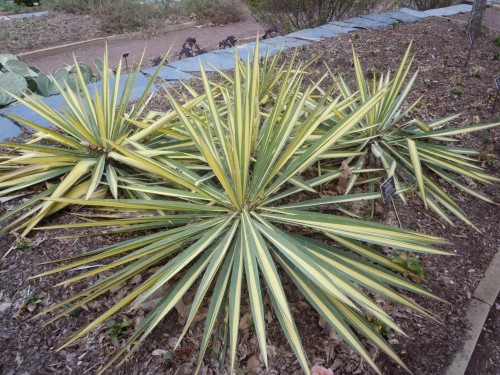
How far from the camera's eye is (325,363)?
64.8 inches

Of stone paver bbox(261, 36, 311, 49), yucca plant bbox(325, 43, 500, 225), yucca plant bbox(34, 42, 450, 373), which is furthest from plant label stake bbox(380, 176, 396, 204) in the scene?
stone paver bbox(261, 36, 311, 49)

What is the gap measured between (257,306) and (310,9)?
6607 mm

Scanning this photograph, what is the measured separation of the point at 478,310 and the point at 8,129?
10.2 ft

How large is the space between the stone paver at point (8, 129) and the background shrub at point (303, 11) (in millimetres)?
5168

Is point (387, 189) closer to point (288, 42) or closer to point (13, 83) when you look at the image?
point (13, 83)

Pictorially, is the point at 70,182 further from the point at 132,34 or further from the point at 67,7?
the point at 67,7

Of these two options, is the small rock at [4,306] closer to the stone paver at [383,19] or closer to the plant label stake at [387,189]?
the plant label stake at [387,189]

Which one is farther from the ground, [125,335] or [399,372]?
[125,335]

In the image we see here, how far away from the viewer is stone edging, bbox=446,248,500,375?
5.79 ft

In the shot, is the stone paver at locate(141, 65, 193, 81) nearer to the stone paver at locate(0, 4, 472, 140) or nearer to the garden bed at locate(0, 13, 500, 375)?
the stone paver at locate(0, 4, 472, 140)

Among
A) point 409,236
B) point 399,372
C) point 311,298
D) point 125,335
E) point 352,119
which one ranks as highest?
point 352,119

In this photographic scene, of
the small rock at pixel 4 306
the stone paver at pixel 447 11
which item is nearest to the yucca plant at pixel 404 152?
the small rock at pixel 4 306

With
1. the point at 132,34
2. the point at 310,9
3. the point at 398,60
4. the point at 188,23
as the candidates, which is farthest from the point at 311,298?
the point at 188,23

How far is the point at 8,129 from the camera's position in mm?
2967
